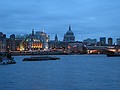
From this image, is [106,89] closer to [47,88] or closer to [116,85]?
[116,85]

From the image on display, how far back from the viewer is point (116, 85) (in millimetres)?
30438

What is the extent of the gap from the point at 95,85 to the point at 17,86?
21.3 ft

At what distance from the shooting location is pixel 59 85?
3073 centimetres

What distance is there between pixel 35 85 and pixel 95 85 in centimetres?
502

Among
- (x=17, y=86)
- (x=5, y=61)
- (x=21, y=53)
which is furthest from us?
(x=21, y=53)

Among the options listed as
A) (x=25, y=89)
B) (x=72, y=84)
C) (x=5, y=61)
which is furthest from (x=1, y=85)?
(x=5, y=61)

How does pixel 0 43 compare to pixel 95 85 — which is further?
pixel 0 43

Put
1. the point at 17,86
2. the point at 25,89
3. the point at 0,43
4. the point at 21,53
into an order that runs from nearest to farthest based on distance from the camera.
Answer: the point at 25,89, the point at 17,86, the point at 0,43, the point at 21,53

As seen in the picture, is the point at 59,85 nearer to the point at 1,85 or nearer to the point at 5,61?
the point at 1,85

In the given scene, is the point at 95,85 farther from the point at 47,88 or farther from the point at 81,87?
the point at 47,88

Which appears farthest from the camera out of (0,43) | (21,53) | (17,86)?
(21,53)

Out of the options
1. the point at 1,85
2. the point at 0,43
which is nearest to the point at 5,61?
the point at 1,85

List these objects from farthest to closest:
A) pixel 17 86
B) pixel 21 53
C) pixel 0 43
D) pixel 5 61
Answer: pixel 21 53, pixel 0 43, pixel 5 61, pixel 17 86

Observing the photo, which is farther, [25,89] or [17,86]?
[17,86]
